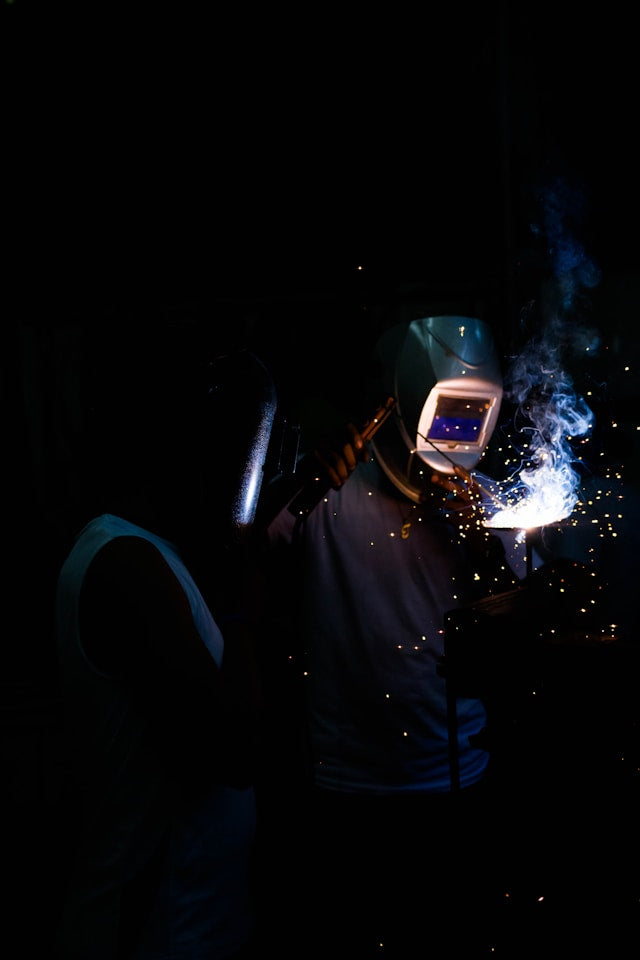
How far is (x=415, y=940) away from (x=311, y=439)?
2.27 metres

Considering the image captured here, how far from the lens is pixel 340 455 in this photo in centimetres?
221

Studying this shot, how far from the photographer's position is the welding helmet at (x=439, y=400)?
8.42 ft

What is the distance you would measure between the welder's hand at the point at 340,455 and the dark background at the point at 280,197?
1.10 m

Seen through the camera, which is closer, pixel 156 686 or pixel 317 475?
pixel 156 686

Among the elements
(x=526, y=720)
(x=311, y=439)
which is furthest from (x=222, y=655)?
(x=311, y=439)

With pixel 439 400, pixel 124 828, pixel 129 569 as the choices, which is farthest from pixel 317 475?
pixel 124 828

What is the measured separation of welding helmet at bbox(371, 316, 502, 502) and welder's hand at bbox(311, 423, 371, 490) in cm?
42

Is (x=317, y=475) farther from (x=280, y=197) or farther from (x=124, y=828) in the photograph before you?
(x=280, y=197)

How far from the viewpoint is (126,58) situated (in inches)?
130

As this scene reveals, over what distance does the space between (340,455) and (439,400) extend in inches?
24.0

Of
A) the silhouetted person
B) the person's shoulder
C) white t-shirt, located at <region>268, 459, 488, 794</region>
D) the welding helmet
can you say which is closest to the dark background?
the welding helmet

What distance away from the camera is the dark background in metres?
3.14

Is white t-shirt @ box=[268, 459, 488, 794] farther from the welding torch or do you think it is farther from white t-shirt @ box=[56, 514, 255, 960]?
white t-shirt @ box=[56, 514, 255, 960]

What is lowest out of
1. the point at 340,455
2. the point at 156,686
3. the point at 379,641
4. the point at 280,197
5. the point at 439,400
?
the point at 379,641
